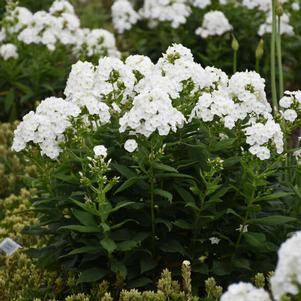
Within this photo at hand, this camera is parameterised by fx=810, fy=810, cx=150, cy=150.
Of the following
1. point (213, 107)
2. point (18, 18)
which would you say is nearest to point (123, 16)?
point (18, 18)

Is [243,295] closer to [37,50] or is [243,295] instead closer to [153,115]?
[153,115]

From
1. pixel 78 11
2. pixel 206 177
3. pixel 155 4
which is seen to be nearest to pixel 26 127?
pixel 206 177

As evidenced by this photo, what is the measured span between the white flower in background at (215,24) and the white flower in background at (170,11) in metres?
0.29

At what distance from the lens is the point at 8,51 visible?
6719 mm

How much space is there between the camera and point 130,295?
3633 millimetres

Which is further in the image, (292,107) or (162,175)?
(292,107)

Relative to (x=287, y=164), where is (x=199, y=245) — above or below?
below

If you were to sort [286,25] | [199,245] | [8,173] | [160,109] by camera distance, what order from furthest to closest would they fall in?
[286,25] → [8,173] → [199,245] → [160,109]

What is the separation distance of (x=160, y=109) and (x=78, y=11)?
262 inches

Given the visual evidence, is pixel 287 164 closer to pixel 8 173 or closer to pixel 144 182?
pixel 144 182

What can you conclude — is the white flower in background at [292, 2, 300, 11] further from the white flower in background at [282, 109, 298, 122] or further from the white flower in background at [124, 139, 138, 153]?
the white flower in background at [124, 139, 138, 153]

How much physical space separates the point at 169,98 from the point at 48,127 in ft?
1.89

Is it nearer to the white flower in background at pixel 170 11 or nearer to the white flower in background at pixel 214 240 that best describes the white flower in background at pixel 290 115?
the white flower in background at pixel 214 240

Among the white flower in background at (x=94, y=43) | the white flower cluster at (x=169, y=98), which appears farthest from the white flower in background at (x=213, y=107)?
the white flower in background at (x=94, y=43)
